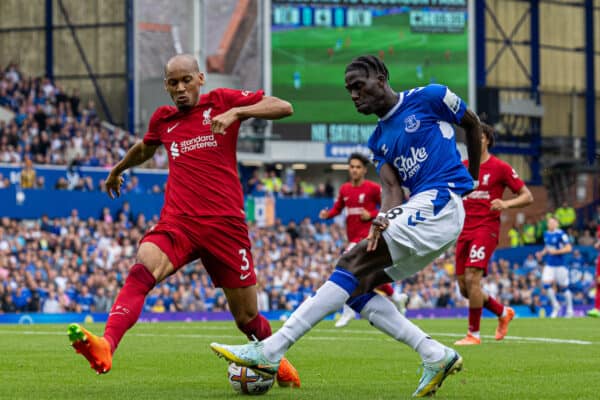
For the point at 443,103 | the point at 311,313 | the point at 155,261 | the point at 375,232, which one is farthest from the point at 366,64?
the point at 155,261

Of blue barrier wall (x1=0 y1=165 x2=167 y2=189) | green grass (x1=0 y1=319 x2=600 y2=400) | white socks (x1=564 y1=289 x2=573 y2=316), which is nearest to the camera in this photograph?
green grass (x1=0 y1=319 x2=600 y2=400)

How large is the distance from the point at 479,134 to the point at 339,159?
3358cm

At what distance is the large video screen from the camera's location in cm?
4066

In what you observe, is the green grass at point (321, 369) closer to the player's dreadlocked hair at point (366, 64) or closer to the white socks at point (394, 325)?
the white socks at point (394, 325)

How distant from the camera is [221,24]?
43469 millimetres

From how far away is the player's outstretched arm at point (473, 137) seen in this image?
856cm

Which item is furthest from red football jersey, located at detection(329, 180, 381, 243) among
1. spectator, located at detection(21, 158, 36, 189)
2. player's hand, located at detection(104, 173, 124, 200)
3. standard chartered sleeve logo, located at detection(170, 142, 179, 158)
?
spectator, located at detection(21, 158, 36, 189)

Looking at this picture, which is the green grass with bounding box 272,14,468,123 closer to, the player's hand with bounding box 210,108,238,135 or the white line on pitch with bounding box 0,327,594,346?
the white line on pitch with bounding box 0,327,594,346

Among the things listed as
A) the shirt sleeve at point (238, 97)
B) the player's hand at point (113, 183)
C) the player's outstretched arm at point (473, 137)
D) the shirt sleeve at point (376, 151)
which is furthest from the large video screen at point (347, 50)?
the shirt sleeve at point (376, 151)

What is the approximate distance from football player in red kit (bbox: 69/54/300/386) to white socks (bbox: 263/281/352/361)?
1067mm

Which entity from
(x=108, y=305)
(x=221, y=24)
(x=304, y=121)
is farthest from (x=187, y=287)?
(x=221, y=24)

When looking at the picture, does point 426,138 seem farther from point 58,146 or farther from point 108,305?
point 58,146

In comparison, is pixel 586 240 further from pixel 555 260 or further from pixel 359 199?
pixel 359 199

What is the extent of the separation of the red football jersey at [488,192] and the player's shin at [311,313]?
6975mm
